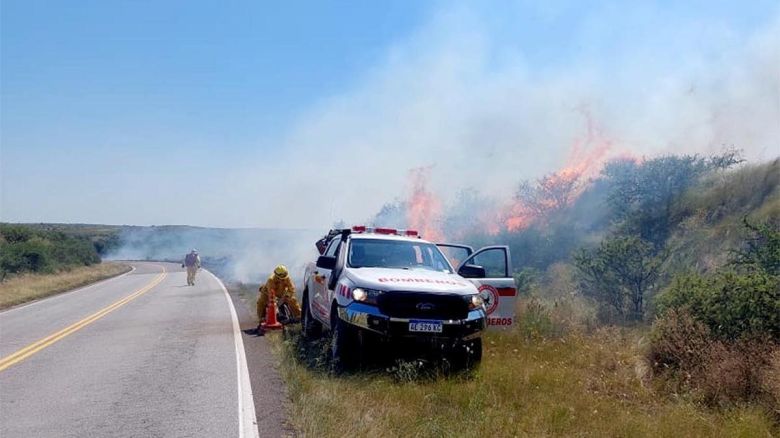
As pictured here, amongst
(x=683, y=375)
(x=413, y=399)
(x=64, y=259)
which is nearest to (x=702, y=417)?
(x=683, y=375)

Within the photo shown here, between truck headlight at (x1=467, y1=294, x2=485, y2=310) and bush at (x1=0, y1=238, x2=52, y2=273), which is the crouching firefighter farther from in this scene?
bush at (x1=0, y1=238, x2=52, y2=273)

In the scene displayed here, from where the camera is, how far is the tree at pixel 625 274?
15.6m

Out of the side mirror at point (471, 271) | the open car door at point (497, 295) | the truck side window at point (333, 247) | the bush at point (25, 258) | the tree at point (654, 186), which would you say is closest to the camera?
the side mirror at point (471, 271)

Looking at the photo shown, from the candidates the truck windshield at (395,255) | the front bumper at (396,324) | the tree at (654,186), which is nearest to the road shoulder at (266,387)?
the front bumper at (396,324)

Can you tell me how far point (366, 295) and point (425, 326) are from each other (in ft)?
2.94

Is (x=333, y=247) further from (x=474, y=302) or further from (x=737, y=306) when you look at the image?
(x=737, y=306)

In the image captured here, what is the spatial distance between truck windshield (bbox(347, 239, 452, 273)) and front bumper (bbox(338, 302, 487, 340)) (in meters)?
1.39

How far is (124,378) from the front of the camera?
308 inches

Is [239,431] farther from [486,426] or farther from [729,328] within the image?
[729,328]

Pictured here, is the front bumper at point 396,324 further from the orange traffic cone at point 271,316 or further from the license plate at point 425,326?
the orange traffic cone at point 271,316

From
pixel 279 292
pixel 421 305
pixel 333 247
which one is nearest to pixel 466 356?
pixel 421 305

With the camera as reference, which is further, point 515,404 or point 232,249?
point 232,249

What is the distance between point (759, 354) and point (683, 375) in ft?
3.10

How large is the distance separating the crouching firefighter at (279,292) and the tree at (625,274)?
28.3ft
